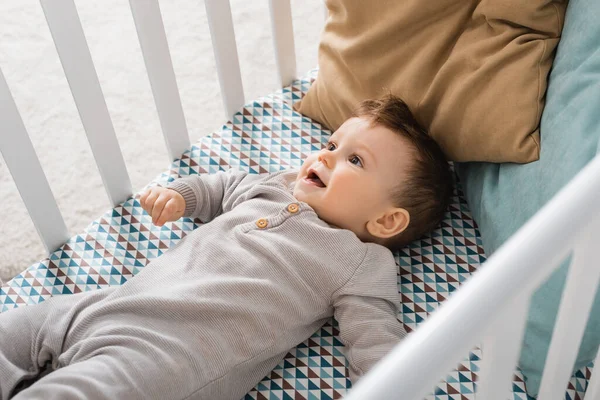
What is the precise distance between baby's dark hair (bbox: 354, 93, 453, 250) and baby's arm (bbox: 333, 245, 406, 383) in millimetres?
74

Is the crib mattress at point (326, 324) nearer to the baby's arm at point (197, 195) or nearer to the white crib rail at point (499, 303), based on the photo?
the baby's arm at point (197, 195)

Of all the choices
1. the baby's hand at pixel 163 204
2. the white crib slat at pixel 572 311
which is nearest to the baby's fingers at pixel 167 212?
the baby's hand at pixel 163 204

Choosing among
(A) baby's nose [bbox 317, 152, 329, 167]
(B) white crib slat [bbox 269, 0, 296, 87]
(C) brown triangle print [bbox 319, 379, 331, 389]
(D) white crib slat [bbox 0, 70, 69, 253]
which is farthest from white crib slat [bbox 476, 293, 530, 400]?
(B) white crib slat [bbox 269, 0, 296, 87]

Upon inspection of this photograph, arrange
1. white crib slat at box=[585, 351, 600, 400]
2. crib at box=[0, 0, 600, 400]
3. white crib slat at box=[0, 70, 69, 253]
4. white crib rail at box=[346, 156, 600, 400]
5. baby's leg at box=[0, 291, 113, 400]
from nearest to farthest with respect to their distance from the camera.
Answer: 1. white crib rail at box=[346, 156, 600, 400]
2. crib at box=[0, 0, 600, 400]
3. white crib slat at box=[585, 351, 600, 400]
4. baby's leg at box=[0, 291, 113, 400]
5. white crib slat at box=[0, 70, 69, 253]

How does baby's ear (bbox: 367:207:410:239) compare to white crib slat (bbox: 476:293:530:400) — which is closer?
white crib slat (bbox: 476:293:530:400)

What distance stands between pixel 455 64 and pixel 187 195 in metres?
0.43

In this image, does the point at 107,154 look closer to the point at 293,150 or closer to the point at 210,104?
the point at 293,150

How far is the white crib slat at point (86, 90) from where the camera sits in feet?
3.20

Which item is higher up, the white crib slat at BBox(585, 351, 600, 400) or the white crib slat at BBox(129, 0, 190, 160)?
the white crib slat at BBox(129, 0, 190, 160)

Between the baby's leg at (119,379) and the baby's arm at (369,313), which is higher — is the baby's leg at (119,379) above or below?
above

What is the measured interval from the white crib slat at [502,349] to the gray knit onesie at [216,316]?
37 centimetres

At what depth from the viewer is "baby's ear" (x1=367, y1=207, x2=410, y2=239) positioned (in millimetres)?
987

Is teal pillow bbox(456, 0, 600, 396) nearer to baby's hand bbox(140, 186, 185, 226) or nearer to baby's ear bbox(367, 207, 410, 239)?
baby's ear bbox(367, 207, 410, 239)

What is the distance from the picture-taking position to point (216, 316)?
90 cm
